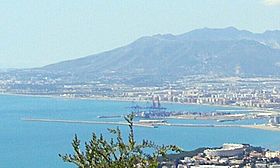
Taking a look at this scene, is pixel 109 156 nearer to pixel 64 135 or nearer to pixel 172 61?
pixel 64 135

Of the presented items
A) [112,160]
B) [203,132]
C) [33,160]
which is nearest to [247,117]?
[203,132]

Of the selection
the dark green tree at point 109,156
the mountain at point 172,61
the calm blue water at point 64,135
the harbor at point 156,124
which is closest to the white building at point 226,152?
the calm blue water at point 64,135

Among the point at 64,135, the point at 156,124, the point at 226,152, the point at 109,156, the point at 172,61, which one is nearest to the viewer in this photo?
the point at 109,156

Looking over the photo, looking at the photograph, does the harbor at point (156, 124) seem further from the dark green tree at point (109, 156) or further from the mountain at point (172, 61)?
the mountain at point (172, 61)

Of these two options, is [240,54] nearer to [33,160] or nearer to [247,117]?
[247,117]

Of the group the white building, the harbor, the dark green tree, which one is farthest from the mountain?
the dark green tree

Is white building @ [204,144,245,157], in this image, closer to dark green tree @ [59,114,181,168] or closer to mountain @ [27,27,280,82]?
dark green tree @ [59,114,181,168]

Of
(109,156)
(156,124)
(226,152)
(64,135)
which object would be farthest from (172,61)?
(109,156)
